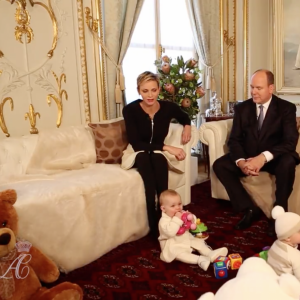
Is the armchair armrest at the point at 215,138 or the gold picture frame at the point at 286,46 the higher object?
the gold picture frame at the point at 286,46

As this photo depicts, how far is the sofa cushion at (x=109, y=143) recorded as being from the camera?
3312 mm

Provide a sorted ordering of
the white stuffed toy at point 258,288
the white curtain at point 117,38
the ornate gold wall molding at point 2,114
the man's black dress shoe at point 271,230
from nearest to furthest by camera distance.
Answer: the white stuffed toy at point 258,288, the man's black dress shoe at point 271,230, the ornate gold wall molding at point 2,114, the white curtain at point 117,38

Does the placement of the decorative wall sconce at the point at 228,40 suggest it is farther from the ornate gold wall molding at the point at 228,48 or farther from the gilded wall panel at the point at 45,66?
the gilded wall panel at the point at 45,66

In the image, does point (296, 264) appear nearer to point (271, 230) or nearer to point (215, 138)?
point (271, 230)

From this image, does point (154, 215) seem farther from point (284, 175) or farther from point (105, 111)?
point (105, 111)

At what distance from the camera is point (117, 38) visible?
416 centimetres

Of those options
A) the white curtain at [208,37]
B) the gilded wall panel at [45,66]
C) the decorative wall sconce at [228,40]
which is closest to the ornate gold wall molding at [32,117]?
the gilded wall panel at [45,66]

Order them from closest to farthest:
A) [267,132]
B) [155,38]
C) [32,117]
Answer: [267,132] < [32,117] < [155,38]

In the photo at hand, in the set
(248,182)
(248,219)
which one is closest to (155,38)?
(248,182)

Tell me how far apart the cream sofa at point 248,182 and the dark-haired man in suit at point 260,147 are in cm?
7

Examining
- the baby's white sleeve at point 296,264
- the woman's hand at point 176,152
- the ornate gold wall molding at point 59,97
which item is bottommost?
the baby's white sleeve at point 296,264

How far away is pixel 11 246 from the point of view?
5.86ft

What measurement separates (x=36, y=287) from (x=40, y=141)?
1.52 m

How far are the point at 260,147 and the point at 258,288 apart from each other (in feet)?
7.07
